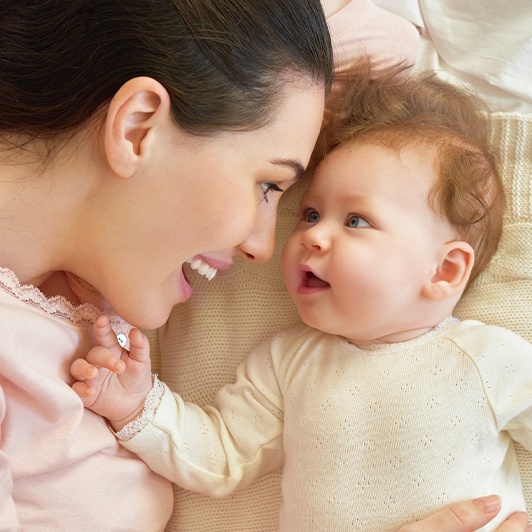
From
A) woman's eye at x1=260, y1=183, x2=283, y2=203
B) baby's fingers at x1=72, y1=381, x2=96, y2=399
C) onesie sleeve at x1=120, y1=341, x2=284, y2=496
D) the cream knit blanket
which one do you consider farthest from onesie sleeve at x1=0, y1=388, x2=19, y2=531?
woman's eye at x1=260, y1=183, x2=283, y2=203

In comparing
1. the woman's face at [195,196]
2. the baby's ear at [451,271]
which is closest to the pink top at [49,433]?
the woman's face at [195,196]

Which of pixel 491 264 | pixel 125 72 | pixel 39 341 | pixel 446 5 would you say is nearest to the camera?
pixel 125 72

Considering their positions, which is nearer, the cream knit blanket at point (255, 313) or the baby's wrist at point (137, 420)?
the baby's wrist at point (137, 420)

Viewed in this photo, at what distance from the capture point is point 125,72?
1.20 metres

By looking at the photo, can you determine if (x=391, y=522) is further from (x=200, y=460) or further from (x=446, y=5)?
(x=446, y=5)

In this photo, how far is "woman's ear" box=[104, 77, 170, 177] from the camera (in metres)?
1.17

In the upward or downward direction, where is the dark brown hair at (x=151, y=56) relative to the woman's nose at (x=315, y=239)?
upward

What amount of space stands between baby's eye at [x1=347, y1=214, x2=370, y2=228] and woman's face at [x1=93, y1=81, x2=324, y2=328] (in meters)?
0.14

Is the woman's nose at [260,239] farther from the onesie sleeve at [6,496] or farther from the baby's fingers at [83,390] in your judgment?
the onesie sleeve at [6,496]

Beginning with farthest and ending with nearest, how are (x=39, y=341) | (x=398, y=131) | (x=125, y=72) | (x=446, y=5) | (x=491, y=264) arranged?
(x=446, y=5) → (x=491, y=264) → (x=398, y=131) → (x=39, y=341) → (x=125, y=72)

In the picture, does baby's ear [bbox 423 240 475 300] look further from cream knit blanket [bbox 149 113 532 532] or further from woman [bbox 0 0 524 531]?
woman [bbox 0 0 524 531]

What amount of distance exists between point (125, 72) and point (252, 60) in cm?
20

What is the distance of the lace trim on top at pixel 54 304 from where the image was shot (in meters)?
1.33

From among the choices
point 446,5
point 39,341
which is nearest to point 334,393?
point 39,341
